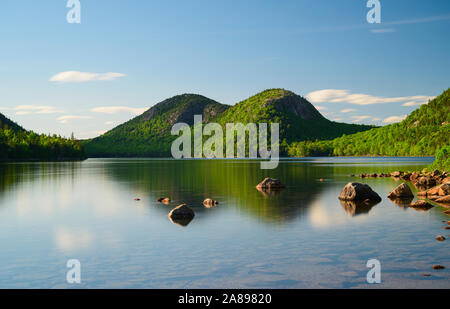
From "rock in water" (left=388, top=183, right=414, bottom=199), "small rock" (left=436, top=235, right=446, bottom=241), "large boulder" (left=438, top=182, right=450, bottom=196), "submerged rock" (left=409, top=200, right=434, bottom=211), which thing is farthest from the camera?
"rock in water" (left=388, top=183, right=414, bottom=199)

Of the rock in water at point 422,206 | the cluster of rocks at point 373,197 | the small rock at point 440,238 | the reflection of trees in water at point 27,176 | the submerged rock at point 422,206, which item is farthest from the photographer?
the reflection of trees in water at point 27,176

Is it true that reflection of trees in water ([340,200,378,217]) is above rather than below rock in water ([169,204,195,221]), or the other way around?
below

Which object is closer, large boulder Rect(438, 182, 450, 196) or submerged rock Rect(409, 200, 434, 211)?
submerged rock Rect(409, 200, 434, 211)

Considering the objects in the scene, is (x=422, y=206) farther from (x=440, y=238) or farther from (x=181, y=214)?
(x=181, y=214)

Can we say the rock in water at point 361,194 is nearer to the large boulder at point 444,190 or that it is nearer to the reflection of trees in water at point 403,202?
the reflection of trees in water at point 403,202

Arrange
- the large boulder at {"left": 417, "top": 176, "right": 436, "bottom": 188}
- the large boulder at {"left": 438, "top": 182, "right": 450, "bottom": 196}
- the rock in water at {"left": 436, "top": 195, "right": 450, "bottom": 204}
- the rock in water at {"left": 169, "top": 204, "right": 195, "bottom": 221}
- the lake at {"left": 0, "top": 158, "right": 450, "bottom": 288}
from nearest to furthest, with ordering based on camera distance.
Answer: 1. the lake at {"left": 0, "top": 158, "right": 450, "bottom": 288}
2. the rock in water at {"left": 169, "top": 204, "right": 195, "bottom": 221}
3. the rock in water at {"left": 436, "top": 195, "right": 450, "bottom": 204}
4. the large boulder at {"left": 438, "top": 182, "right": 450, "bottom": 196}
5. the large boulder at {"left": 417, "top": 176, "right": 436, "bottom": 188}

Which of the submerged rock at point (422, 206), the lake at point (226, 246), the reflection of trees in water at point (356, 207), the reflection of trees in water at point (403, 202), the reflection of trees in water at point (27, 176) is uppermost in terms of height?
the reflection of trees in water at point (27, 176)

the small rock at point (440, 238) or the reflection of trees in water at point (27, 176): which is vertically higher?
the reflection of trees in water at point (27, 176)

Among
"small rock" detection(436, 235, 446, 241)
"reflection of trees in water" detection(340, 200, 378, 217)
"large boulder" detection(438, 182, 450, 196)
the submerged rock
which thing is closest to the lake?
"reflection of trees in water" detection(340, 200, 378, 217)

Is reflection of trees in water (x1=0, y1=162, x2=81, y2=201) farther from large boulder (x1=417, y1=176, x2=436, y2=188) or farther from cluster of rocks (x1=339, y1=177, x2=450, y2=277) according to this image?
large boulder (x1=417, y1=176, x2=436, y2=188)

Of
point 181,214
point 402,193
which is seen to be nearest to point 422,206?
point 402,193

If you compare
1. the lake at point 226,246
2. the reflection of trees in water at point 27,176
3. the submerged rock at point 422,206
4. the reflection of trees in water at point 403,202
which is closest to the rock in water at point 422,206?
the submerged rock at point 422,206

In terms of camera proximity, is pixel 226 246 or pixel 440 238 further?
pixel 440 238

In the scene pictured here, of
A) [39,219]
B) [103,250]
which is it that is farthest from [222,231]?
[39,219]
